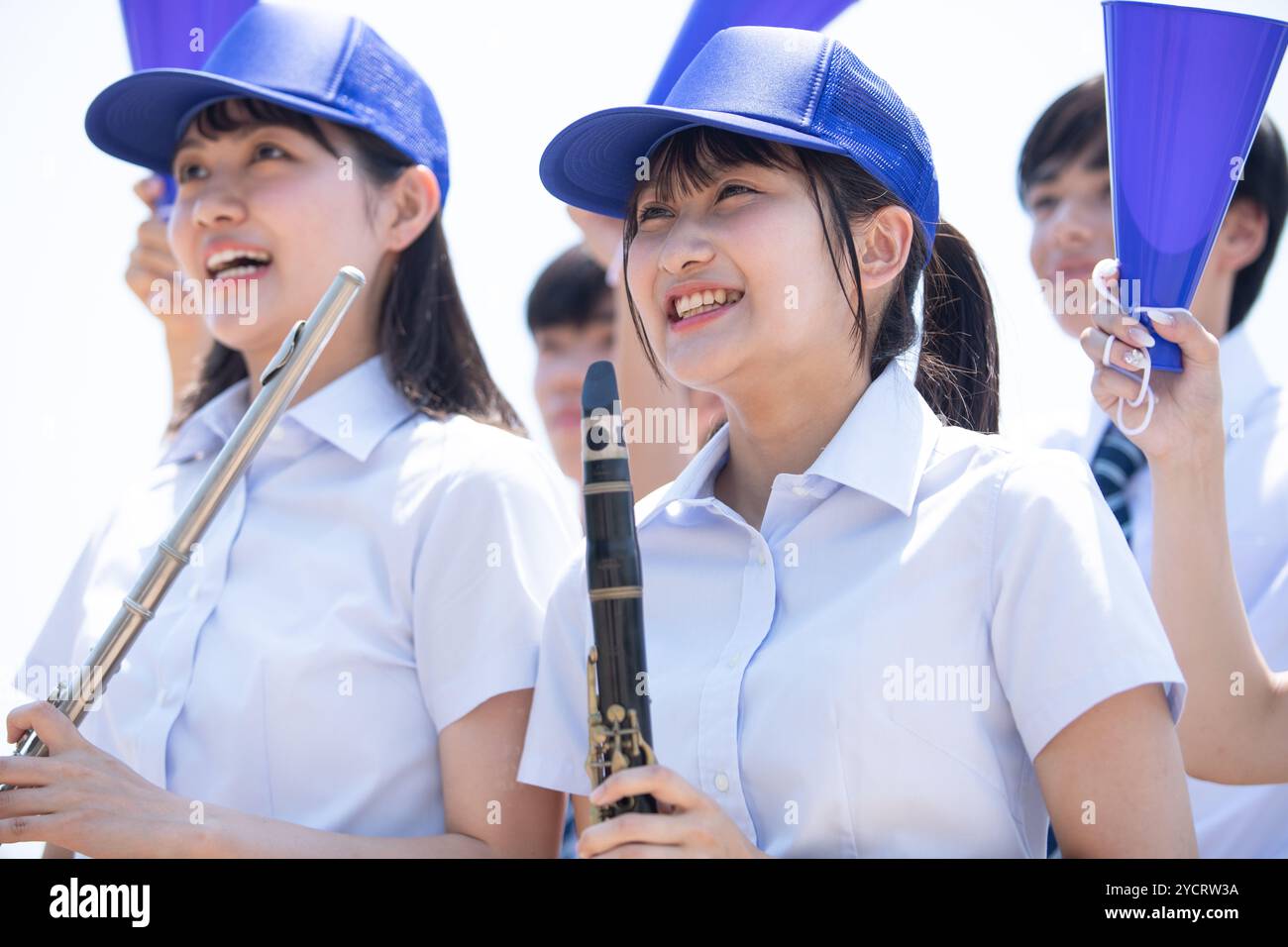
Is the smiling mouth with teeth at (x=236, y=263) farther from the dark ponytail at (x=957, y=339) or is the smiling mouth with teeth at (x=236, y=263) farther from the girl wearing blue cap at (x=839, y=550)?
the dark ponytail at (x=957, y=339)

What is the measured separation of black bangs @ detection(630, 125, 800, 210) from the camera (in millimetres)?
2213


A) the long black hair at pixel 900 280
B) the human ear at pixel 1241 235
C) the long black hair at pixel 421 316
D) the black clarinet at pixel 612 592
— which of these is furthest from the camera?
the human ear at pixel 1241 235

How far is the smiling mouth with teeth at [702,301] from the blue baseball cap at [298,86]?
92 centimetres

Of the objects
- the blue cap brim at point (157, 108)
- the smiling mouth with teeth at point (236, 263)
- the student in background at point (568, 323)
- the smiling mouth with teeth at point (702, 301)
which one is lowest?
the smiling mouth with teeth at point (702, 301)

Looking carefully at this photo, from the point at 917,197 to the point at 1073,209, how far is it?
3.71 feet

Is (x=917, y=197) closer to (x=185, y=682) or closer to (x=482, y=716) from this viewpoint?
(x=482, y=716)

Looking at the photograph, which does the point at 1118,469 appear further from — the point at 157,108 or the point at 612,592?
the point at 157,108

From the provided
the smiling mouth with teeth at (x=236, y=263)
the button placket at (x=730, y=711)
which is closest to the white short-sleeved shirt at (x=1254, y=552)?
the button placket at (x=730, y=711)

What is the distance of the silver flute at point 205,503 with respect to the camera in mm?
2201

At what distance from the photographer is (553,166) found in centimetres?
254

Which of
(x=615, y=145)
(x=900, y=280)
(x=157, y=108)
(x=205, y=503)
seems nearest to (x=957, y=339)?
(x=900, y=280)

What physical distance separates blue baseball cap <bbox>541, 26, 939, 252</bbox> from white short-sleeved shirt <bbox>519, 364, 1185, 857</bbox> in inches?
15.6

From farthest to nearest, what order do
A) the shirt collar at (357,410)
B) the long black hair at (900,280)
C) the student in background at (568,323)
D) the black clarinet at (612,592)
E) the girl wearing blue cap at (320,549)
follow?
the student in background at (568,323) < the shirt collar at (357,410) < the girl wearing blue cap at (320,549) < the long black hair at (900,280) < the black clarinet at (612,592)
